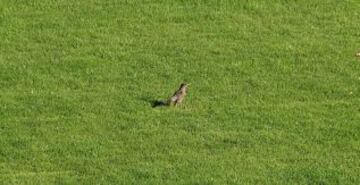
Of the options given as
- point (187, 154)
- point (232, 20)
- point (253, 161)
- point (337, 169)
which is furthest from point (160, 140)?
point (232, 20)

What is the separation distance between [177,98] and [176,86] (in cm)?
66

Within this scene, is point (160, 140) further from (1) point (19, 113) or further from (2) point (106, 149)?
(1) point (19, 113)

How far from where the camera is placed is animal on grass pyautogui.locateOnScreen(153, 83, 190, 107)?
1320 cm

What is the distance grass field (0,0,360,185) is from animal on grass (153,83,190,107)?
0.34 ft

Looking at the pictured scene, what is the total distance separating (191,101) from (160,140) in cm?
120

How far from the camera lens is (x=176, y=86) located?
13836 millimetres

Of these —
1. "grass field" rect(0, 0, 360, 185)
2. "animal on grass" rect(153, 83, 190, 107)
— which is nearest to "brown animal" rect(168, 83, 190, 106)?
"animal on grass" rect(153, 83, 190, 107)

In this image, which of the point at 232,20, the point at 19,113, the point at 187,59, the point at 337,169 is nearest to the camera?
the point at 337,169

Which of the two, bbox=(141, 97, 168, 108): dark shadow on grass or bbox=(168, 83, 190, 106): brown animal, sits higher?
bbox=(168, 83, 190, 106): brown animal

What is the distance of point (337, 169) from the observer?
11930 millimetres

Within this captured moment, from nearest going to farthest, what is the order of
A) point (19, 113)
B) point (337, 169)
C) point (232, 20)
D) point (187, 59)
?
1. point (337, 169)
2. point (19, 113)
3. point (187, 59)
4. point (232, 20)

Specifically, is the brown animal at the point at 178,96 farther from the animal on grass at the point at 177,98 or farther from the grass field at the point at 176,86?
the grass field at the point at 176,86

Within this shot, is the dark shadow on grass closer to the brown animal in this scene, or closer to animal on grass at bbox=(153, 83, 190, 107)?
animal on grass at bbox=(153, 83, 190, 107)

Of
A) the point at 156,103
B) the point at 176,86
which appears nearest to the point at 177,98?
the point at 156,103
